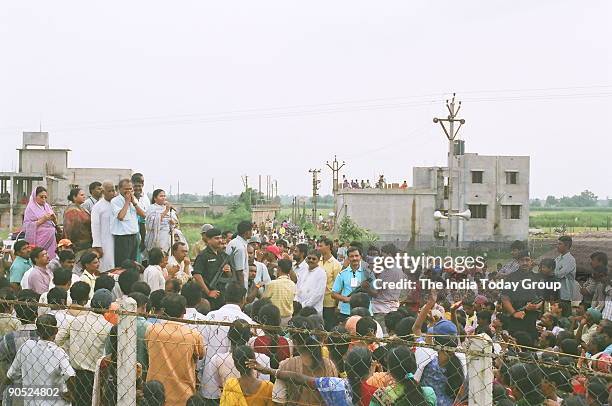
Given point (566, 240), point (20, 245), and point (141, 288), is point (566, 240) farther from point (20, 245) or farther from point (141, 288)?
point (20, 245)

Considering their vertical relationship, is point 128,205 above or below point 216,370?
above

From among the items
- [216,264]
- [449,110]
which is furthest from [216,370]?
[449,110]

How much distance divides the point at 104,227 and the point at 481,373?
259 inches

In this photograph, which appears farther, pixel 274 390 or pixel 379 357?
pixel 379 357

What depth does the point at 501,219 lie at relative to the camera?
2019 inches

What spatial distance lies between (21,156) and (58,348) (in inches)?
1944

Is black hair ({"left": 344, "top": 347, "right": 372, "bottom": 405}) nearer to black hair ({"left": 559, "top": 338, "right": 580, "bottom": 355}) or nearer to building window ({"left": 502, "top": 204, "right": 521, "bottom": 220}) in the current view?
black hair ({"left": 559, "top": 338, "right": 580, "bottom": 355})

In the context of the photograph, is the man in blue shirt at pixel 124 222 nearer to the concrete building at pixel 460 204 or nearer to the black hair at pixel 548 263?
the black hair at pixel 548 263

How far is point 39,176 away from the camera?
1861 inches

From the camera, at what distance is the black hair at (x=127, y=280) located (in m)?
8.25

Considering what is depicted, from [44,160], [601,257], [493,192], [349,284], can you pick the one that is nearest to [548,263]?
[601,257]

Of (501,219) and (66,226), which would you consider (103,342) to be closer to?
(66,226)

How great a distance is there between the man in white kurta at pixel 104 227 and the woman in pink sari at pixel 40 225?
645 mm

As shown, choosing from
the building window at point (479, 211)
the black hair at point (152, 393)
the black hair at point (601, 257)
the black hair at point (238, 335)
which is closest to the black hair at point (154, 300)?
the black hair at point (238, 335)
